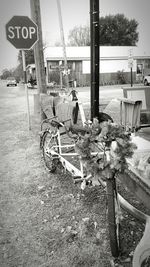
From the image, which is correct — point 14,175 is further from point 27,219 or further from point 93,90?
point 93,90

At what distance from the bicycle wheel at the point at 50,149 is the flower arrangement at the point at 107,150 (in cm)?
210

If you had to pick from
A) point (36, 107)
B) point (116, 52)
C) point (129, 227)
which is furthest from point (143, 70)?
point (129, 227)

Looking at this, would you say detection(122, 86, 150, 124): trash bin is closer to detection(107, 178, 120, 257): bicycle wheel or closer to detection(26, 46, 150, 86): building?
detection(107, 178, 120, 257): bicycle wheel

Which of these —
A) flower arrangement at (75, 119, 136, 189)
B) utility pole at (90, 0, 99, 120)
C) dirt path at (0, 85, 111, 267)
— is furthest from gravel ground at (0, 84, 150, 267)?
utility pole at (90, 0, 99, 120)

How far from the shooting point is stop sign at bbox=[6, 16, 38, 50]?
6848mm

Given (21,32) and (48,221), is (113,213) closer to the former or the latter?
(48,221)

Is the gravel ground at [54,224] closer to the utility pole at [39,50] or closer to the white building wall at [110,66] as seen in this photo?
the utility pole at [39,50]

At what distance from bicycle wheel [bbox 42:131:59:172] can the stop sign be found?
3.39 m

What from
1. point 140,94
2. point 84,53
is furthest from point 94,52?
point 84,53

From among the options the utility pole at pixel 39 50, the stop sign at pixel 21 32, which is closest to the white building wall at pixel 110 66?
the utility pole at pixel 39 50

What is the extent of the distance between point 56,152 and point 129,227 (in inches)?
76.9

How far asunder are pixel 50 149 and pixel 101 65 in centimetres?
2986

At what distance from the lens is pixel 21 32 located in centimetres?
702

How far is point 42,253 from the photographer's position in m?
2.85
